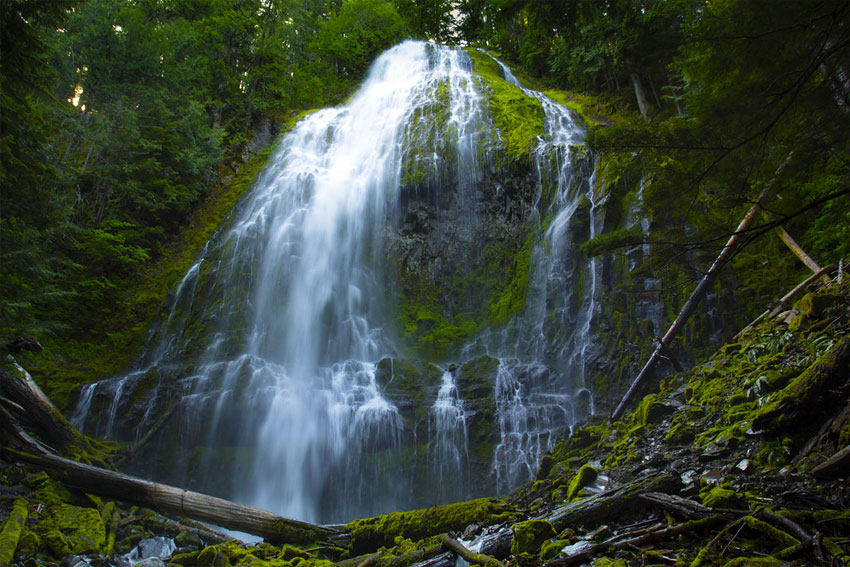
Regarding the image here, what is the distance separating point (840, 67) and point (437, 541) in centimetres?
Result: 522

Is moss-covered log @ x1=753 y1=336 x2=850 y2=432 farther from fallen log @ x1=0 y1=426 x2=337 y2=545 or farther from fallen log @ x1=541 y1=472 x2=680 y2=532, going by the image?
fallen log @ x1=0 y1=426 x2=337 y2=545

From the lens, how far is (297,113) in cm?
2047

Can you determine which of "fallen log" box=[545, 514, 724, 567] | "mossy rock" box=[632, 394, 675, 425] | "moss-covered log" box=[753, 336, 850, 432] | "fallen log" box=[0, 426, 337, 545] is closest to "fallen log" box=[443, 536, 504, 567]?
"fallen log" box=[545, 514, 724, 567]

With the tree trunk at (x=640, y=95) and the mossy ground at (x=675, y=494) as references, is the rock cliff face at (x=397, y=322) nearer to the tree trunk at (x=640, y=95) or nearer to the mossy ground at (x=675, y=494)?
the tree trunk at (x=640, y=95)

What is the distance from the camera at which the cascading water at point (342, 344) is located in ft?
30.1

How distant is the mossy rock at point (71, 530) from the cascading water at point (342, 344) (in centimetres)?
386

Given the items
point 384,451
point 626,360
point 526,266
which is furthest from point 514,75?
point 384,451

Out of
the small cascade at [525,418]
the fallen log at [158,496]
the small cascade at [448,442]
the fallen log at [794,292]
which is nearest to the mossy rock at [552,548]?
the fallen log at [158,496]

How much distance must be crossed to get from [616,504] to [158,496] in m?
5.67

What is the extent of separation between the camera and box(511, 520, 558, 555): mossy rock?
11.9 feet

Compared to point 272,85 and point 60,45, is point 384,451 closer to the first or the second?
point 60,45

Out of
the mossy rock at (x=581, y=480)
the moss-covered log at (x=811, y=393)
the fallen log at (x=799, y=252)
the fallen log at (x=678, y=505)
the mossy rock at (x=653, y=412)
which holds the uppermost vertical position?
the fallen log at (x=799, y=252)

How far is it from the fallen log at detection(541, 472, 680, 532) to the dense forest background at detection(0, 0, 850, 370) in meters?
1.91

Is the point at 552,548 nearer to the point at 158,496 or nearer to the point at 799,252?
the point at 158,496
